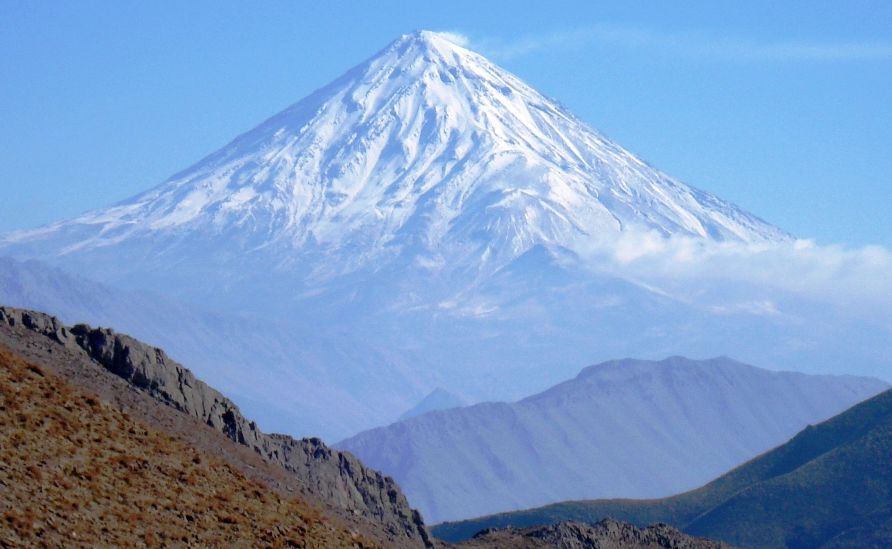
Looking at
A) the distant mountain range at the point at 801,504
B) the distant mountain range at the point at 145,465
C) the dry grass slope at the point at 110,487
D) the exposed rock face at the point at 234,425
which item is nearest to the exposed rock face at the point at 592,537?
the exposed rock face at the point at 234,425

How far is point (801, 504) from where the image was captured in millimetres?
78125

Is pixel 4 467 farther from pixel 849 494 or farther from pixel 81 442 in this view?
pixel 849 494

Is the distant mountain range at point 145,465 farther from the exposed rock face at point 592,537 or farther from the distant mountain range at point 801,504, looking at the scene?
the distant mountain range at point 801,504

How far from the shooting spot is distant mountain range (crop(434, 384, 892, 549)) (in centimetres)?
7412

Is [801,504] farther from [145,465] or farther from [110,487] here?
[110,487]

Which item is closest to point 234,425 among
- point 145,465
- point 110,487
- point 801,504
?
point 145,465

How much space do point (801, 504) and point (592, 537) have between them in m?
42.0

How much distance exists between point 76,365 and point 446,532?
152 ft

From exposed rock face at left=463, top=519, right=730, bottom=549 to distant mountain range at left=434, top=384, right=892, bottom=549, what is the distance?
97.3 ft

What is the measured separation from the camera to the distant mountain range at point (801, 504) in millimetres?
74125

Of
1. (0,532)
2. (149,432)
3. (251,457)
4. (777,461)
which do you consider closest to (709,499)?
(777,461)

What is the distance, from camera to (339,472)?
34594 mm

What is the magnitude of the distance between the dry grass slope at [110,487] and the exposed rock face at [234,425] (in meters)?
5.09

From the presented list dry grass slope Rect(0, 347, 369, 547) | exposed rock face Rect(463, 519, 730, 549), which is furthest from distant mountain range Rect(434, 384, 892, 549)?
dry grass slope Rect(0, 347, 369, 547)
